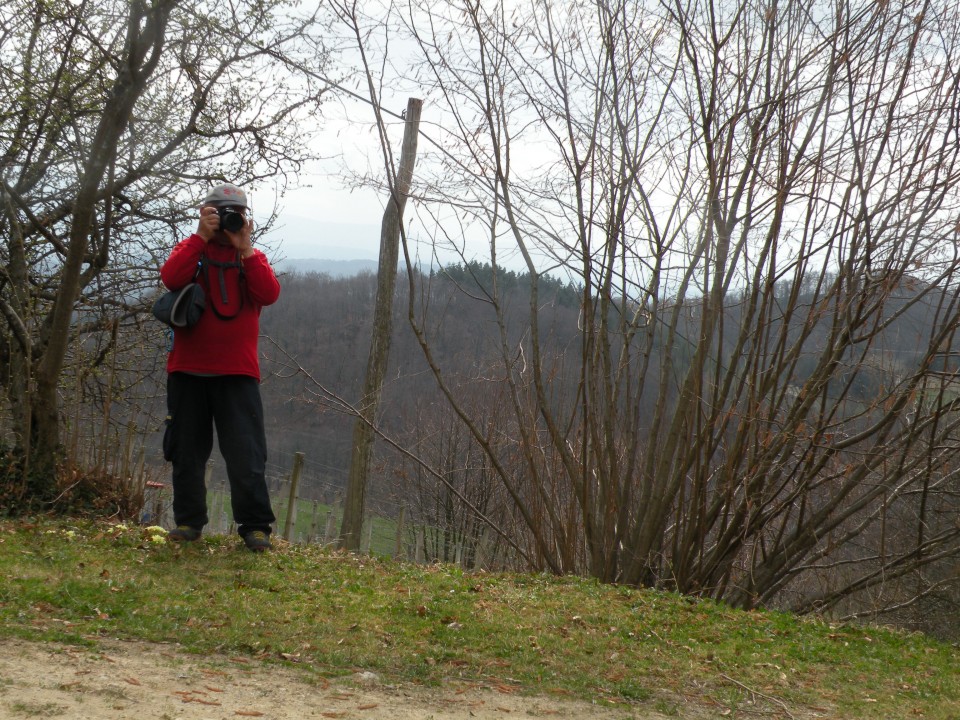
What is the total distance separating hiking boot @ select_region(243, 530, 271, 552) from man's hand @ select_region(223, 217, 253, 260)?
1602mm

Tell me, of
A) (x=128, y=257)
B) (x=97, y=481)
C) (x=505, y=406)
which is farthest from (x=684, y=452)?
(x=505, y=406)

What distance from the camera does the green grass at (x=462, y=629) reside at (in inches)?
144

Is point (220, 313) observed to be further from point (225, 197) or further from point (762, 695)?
point (762, 695)

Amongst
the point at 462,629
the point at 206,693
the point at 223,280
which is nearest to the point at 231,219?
the point at 223,280

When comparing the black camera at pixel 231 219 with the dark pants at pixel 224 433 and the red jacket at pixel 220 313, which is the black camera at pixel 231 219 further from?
the dark pants at pixel 224 433

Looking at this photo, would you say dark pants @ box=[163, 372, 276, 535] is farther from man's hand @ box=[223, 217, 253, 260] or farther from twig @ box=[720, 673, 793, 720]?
twig @ box=[720, 673, 793, 720]

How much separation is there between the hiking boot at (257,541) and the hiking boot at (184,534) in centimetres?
30

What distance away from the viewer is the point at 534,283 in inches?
254

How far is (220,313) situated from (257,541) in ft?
4.41

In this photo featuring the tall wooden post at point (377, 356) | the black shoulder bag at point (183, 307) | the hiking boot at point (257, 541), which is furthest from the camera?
the tall wooden post at point (377, 356)

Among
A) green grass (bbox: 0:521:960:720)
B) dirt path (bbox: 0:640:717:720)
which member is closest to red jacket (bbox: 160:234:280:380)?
green grass (bbox: 0:521:960:720)

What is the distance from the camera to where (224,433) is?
16.9ft

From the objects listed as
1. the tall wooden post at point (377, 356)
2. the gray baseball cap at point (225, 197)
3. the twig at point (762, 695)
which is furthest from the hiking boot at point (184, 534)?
the tall wooden post at point (377, 356)

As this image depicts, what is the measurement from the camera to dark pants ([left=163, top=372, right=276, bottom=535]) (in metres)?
5.13
